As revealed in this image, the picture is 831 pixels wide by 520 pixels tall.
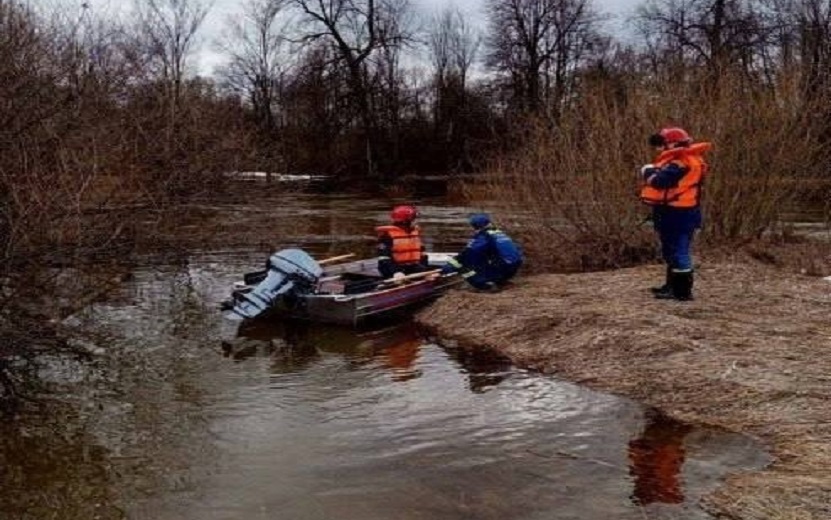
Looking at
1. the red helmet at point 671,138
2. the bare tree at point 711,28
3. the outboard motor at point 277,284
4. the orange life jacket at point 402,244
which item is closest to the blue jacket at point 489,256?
the orange life jacket at point 402,244

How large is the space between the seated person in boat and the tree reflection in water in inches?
191

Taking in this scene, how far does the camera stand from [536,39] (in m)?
46.8

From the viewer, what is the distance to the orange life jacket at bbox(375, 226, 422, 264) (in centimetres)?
1191

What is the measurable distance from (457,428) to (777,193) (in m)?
9.80

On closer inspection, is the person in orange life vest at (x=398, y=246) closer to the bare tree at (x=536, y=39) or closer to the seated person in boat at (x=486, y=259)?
the seated person in boat at (x=486, y=259)

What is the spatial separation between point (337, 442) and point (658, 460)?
2380mm

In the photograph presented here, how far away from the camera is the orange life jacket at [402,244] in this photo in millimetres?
11914

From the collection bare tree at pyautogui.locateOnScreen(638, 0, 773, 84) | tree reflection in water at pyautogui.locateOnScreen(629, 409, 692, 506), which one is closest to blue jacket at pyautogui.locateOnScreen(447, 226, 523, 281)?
tree reflection in water at pyautogui.locateOnScreen(629, 409, 692, 506)

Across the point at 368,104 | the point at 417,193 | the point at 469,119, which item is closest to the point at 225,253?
the point at 417,193

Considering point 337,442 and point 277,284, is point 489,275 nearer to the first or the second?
point 277,284

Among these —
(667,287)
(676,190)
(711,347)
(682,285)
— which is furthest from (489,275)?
(711,347)

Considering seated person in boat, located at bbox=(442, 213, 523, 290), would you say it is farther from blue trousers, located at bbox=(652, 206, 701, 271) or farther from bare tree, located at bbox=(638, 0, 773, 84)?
bare tree, located at bbox=(638, 0, 773, 84)

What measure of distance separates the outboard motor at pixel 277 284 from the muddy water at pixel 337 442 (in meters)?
0.53

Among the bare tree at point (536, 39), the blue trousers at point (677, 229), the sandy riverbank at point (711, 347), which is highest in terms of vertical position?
the bare tree at point (536, 39)
